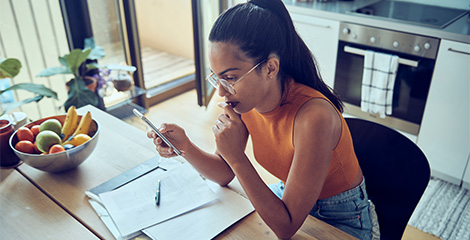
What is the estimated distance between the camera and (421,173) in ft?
3.82

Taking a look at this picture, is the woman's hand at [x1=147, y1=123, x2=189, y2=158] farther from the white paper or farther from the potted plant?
the potted plant

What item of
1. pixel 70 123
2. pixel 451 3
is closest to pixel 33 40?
pixel 70 123

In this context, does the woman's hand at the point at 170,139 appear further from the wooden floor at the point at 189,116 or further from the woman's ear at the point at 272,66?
the wooden floor at the point at 189,116

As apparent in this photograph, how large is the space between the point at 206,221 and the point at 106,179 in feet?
1.30

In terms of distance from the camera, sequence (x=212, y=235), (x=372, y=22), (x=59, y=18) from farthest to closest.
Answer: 1. (x=59, y=18)
2. (x=372, y=22)
3. (x=212, y=235)

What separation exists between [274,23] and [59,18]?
2.08 metres

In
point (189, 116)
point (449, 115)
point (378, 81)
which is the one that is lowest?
point (189, 116)


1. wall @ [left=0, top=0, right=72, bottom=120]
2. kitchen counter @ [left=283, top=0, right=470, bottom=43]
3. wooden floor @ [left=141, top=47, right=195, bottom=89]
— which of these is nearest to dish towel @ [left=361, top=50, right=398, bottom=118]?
kitchen counter @ [left=283, top=0, right=470, bottom=43]

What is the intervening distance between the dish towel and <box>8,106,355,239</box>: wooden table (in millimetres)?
1474

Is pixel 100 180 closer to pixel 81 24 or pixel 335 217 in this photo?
pixel 335 217

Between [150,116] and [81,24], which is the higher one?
[81,24]

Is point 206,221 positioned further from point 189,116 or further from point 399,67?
point 189,116

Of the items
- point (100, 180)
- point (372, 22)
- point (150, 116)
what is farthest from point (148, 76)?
point (100, 180)

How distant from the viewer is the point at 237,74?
1.07 meters
